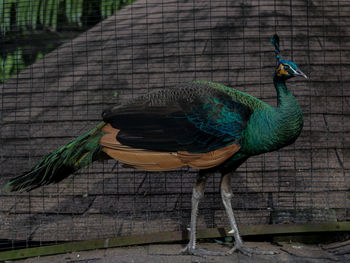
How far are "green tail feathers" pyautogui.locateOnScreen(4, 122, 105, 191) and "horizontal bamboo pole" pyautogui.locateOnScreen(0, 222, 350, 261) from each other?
27.2 inches

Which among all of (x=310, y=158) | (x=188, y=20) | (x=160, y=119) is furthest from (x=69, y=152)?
(x=188, y=20)

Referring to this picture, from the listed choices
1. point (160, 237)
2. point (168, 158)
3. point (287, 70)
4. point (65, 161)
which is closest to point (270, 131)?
point (287, 70)

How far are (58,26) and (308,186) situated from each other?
6458 mm

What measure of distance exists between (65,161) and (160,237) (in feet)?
3.85

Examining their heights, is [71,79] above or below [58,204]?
above

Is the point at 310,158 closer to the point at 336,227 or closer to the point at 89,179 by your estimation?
the point at 336,227

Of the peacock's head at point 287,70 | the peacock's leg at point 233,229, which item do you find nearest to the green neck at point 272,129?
the peacock's head at point 287,70

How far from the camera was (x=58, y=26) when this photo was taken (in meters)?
9.02

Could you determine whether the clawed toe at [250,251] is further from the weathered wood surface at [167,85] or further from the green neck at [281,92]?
the green neck at [281,92]

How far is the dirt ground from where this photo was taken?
12.5 feet

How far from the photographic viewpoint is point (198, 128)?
3.63m

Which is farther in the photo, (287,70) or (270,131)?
(287,70)

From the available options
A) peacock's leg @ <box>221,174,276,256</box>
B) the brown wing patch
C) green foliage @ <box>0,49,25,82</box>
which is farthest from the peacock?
green foliage @ <box>0,49,25,82</box>

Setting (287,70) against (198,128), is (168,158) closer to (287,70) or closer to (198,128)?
(198,128)
